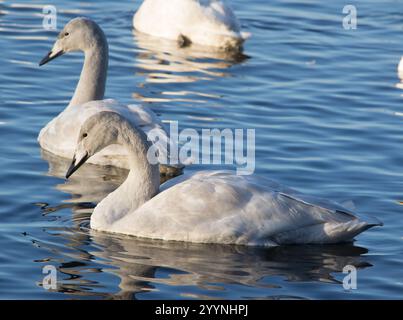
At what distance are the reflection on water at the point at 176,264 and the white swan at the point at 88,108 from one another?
1.92 metres

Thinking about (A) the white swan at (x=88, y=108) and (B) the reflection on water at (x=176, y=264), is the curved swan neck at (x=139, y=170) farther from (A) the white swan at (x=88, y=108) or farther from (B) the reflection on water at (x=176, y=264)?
(A) the white swan at (x=88, y=108)

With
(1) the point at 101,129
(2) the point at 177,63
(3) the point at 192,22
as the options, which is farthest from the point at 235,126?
(3) the point at 192,22

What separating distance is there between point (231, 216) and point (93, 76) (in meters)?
3.93

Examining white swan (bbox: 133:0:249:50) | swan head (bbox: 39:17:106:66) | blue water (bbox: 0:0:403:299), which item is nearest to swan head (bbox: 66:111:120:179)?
blue water (bbox: 0:0:403:299)

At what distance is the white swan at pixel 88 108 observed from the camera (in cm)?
1284

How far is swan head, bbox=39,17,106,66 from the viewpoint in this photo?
14.1 m

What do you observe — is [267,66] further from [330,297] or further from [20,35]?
[330,297]

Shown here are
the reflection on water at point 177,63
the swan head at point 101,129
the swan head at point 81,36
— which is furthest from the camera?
the reflection on water at point 177,63

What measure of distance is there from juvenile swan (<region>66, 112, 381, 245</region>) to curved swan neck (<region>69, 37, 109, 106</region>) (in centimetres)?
329

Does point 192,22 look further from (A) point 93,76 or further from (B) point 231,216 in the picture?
(B) point 231,216

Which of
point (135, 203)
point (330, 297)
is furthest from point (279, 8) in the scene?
point (330, 297)

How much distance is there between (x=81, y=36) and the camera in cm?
1421

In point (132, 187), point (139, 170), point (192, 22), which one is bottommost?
point (132, 187)

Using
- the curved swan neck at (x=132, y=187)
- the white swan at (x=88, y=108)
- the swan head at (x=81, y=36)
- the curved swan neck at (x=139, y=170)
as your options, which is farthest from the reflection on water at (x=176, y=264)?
the swan head at (x=81, y=36)
